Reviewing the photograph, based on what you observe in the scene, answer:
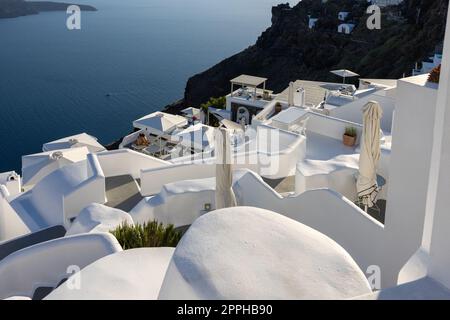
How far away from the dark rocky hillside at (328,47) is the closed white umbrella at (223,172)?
44.0m

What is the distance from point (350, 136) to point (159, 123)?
14.0m

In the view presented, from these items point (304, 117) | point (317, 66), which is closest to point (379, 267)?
point (304, 117)

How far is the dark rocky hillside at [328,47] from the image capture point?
5294 centimetres

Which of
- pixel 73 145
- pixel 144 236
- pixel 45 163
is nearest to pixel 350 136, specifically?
pixel 144 236

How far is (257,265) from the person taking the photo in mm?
4109

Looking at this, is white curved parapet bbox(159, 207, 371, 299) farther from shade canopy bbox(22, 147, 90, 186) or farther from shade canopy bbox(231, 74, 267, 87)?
shade canopy bbox(231, 74, 267, 87)

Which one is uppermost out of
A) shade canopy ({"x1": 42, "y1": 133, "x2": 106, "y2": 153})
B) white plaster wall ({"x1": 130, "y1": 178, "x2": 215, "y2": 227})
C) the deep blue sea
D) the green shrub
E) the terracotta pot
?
the terracotta pot

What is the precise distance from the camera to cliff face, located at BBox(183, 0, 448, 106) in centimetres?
5288

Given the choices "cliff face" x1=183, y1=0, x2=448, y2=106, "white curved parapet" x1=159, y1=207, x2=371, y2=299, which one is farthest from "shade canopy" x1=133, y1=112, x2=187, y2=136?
"cliff face" x1=183, y1=0, x2=448, y2=106

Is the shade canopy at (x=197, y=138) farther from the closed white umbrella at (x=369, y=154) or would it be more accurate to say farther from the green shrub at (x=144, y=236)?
the green shrub at (x=144, y=236)

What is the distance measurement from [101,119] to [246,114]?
4807cm

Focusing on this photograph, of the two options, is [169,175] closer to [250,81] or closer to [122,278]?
[122,278]

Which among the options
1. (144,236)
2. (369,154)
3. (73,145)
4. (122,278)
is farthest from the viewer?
(73,145)

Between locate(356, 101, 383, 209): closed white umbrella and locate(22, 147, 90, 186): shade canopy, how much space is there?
495 inches
